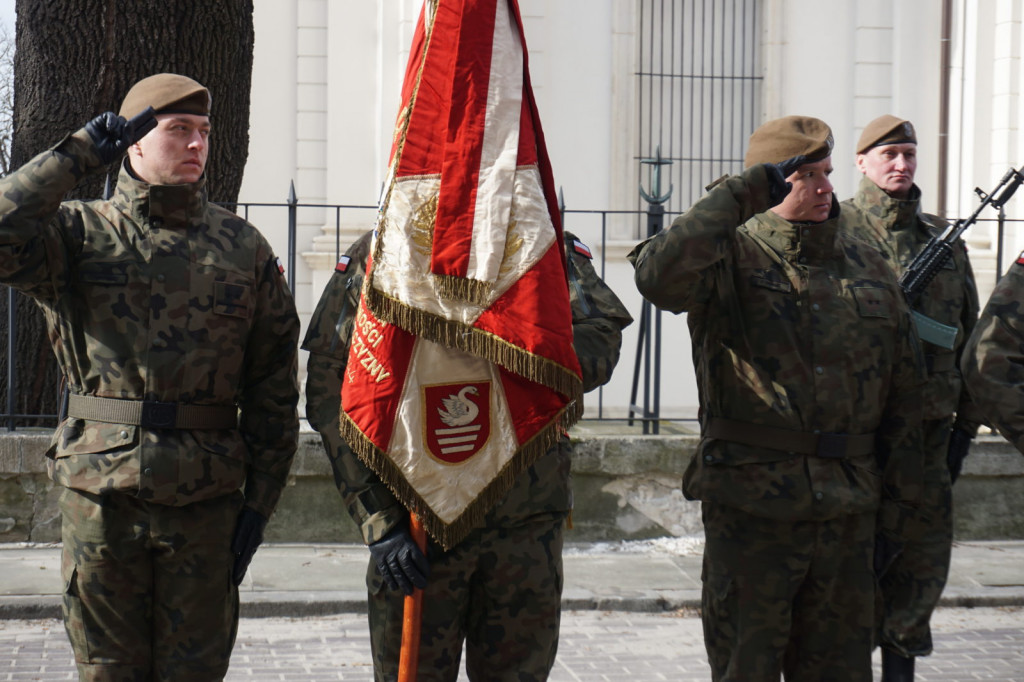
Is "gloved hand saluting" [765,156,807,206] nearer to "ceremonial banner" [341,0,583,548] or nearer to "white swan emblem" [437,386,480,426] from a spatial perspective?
"ceremonial banner" [341,0,583,548]

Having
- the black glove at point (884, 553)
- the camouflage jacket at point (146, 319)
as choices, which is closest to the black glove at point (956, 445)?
the black glove at point (884, 553)

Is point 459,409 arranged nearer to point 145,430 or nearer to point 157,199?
point 145,430

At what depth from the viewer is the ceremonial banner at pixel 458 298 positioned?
364 cm

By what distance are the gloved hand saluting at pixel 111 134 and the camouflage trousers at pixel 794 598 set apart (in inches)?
82.2

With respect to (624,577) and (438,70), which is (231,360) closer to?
(438,70)

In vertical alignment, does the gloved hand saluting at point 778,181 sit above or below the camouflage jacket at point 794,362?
above

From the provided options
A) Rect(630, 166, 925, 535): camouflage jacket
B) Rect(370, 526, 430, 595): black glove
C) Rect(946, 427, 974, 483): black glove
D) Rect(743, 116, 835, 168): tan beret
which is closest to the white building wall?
Rect(946, 427, 974, 483): black glove

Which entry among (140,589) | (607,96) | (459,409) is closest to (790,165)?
(459,409)

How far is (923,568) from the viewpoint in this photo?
5219 millimetres

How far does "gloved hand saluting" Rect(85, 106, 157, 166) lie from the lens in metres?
3.61

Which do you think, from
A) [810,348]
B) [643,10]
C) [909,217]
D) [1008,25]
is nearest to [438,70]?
[810,348]

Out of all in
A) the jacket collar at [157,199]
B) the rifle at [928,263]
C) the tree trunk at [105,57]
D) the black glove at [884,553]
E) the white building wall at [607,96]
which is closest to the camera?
the jacket collar at [157,199]

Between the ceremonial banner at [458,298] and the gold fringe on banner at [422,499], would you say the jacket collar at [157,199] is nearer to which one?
the ceremonial banner at [458,298]

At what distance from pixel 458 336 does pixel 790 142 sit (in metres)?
1.22
